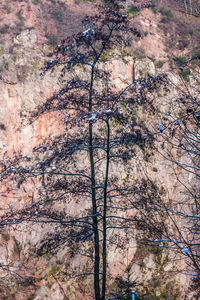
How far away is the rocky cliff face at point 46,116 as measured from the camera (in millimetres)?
9828

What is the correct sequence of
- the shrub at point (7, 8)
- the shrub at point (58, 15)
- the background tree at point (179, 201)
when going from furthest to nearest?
the shrub at point (58, 15), the shrub at point (7, 8), the background tree at point (179, 201)

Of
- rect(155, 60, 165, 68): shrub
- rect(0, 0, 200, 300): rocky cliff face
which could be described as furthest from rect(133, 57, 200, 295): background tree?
rect(155, 60, 165, 68): shrub

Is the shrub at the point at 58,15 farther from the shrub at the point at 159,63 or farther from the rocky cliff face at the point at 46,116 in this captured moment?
the shrub at the point at 159,63

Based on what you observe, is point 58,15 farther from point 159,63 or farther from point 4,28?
point 159,63

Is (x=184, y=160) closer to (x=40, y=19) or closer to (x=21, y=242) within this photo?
(x=21, y=242)

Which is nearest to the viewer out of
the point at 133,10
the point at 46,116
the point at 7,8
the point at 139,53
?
the point at 46,116

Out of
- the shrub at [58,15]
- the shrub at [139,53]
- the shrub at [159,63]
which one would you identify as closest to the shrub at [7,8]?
the shrub at [58,15]

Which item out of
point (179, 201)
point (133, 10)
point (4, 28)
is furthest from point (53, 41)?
point (179, 201)

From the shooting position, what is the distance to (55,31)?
16578mm

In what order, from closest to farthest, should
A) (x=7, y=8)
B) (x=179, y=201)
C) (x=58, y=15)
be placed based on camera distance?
(x=179, y=201)
(x=7, y=8)
(x=58, y=15)

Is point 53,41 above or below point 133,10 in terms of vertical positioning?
below

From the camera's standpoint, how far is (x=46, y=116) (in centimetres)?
1284

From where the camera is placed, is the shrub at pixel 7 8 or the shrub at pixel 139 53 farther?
the shrub at pixel 7 8

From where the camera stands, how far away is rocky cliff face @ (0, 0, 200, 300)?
32.2 feet
